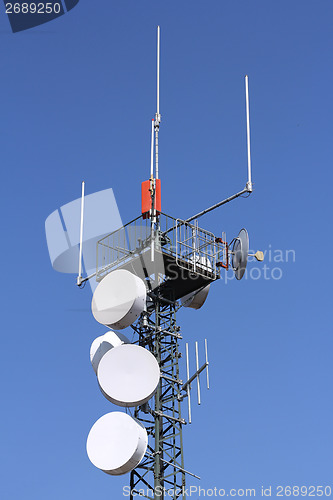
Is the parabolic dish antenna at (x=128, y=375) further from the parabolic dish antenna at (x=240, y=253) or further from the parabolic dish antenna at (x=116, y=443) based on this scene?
the parabolic dish antenna at (x=240, y=253)

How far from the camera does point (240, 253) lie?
3672cm

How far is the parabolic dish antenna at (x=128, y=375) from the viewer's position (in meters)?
33.4

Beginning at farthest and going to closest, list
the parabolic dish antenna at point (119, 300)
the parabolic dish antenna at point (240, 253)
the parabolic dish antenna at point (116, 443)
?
the parabolic dish antenna at point (240, 253) < the parabolic dish antenna at point (119, 300) < the parabolic dish antenna at point (116, 443)

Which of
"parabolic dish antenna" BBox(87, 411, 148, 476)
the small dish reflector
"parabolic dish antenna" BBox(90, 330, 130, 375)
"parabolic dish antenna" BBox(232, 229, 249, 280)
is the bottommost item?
"parabolic dish antenna" BBox(87, 411, 148, 476)

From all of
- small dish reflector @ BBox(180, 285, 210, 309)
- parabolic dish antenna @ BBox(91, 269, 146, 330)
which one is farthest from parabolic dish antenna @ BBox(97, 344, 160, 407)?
small dish reflector @ BBox(180, 285, 210, 309)

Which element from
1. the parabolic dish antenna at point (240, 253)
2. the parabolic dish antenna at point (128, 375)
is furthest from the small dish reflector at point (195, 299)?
the parabolic dish antenna at point (128, 375)

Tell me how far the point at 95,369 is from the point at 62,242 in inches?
232

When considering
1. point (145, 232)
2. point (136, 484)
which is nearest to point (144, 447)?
point (136, 484)

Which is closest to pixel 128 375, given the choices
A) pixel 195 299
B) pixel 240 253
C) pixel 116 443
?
pixel 116 443

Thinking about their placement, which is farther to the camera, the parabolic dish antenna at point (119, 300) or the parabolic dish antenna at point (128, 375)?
the parabolic dish antenna at point (119, 300)

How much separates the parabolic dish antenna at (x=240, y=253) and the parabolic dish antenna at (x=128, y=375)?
17.0 feet

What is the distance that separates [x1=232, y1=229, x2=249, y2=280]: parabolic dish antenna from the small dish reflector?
1689 mm

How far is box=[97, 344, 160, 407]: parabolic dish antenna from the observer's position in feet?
110

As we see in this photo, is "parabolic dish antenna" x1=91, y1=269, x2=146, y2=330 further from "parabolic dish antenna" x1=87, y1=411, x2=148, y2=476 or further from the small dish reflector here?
the small dish reflector
